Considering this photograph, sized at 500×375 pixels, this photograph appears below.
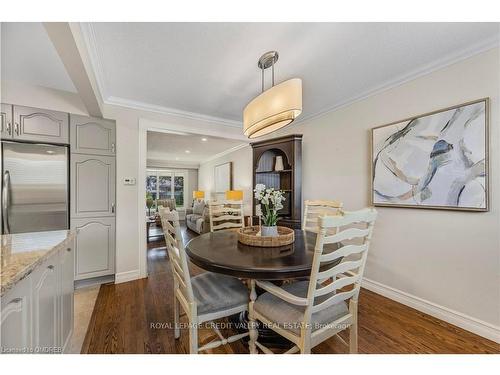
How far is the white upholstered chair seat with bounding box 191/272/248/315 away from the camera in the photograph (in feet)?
4.14

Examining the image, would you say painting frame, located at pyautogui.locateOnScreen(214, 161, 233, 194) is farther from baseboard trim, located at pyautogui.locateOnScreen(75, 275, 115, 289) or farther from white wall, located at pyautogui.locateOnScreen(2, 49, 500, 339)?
baseboard trim, located at pyautogui.locateOnScreen(75, 275, 115, 289)

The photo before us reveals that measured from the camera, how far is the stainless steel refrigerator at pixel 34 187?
2.06 m

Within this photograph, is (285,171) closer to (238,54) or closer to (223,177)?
(238,54)

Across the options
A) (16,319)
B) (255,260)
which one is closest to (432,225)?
(255,260)

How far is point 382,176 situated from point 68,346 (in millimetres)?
2955

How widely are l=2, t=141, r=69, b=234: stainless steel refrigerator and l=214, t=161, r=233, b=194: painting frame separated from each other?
12.8 ft

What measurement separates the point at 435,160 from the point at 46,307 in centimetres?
285

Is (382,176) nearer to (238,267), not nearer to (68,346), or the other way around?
(238,267)

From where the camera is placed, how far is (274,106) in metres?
1.44

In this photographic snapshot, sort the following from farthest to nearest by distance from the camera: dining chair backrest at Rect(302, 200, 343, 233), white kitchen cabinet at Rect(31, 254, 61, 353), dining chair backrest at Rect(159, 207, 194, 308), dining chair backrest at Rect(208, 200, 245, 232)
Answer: dining chair backrest at Rect(208, 200, 245, 232)
dining chair backrest at Rect(302, 200, 343, 233)
dining chair backrest at Rect(159, 207, 194, 308)
white kitchen cabinet at Rect(31, 254, 61, 353)

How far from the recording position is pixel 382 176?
223 centimetres

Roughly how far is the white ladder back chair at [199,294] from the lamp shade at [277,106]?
90cm

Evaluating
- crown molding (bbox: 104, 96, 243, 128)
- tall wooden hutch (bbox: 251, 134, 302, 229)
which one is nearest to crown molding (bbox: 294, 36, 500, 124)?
tall wooden hutch (bbox: 251, 134, 302, 229)
